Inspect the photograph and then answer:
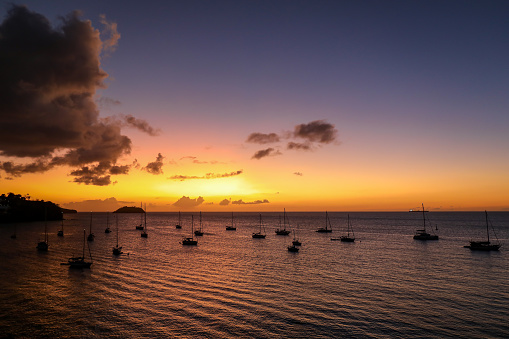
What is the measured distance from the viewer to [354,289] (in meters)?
56.6

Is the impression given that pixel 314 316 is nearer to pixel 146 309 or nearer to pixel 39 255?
pixel 146 309

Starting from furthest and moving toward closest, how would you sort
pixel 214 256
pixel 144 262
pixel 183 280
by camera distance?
pixel 214 256, pixel 144 262, pixel 183 280

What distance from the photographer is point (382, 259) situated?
91000 mm

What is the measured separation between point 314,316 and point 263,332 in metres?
8.78

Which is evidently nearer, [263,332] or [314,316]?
[263,332]

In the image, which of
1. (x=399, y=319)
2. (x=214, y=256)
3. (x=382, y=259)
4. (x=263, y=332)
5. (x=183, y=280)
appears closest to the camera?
(x=263, y=332)

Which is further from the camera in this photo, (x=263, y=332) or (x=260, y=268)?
(x=260, y=268)

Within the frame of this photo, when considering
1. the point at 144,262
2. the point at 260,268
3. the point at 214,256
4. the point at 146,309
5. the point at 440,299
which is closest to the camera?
the point at 146,309

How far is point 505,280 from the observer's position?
6353cm

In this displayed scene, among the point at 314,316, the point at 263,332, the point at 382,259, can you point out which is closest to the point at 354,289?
the point at 314,316

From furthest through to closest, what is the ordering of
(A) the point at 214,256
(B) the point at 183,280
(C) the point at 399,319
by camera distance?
(A) the point at 214,256
(B) the point at 183,280
(C) the point at 399,319

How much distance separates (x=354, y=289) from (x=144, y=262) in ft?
179

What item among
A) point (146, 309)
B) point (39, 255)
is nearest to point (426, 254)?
point (146, 309)

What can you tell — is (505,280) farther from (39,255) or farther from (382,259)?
(39,255)
